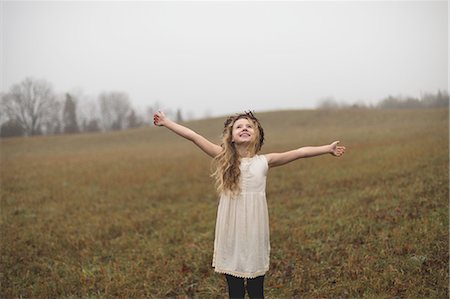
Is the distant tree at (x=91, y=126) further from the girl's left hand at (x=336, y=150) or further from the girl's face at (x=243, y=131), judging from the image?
the girl's left hand at (x=336, y=150)

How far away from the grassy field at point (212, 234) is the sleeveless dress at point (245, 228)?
1979 mm

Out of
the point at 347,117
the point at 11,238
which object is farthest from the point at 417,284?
the point at 347,117

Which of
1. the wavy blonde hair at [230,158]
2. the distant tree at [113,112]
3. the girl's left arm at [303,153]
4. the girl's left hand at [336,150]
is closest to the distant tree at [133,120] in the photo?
the distant tree at [113,112]

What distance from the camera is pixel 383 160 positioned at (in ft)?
45.9

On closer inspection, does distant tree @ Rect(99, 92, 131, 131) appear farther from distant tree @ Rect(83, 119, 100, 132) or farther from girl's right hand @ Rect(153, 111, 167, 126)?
girl's right hand @ Rect(153, 111, 167, 126)

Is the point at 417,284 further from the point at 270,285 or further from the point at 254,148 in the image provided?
the point at 254,148

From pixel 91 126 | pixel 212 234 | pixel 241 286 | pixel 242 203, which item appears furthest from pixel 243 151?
pixel 91 126

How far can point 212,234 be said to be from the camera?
25.6ft

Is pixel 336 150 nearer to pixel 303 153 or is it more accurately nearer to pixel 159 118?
pixel 303 153

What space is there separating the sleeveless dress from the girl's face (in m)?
0.21

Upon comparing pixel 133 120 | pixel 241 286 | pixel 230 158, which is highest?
pixel 133 120

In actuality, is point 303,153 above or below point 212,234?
above

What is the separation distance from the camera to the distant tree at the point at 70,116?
4562 centimetres

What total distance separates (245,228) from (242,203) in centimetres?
24
